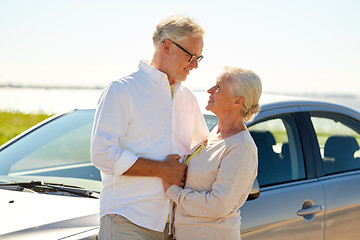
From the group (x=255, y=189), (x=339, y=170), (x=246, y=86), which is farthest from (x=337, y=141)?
(x=246, y=86)

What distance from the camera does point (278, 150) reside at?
4.14m

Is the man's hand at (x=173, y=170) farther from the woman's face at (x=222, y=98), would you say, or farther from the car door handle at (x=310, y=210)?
the car door handle at (x=310, y=210)

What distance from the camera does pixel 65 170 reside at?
3867 mm

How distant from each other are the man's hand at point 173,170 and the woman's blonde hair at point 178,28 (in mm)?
592

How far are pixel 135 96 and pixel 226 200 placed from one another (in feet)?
2.15

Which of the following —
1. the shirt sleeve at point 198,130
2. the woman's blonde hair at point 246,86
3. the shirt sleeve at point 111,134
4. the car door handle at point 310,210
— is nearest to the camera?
the shirt sleeve at point 111,134

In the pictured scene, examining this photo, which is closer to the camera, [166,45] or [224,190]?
[224,190]

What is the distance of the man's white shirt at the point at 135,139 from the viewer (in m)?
2.76

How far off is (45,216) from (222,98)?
107 cm

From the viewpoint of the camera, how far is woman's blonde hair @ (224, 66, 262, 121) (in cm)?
297

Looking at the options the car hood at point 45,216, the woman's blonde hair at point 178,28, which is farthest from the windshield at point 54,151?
the woman's blonde hair at point 178,28

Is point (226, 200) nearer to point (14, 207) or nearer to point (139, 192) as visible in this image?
point (139, 192)

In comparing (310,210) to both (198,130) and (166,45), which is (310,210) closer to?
(198,130)

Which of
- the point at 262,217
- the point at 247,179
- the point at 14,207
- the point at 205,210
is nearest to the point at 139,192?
the point at 205,210
